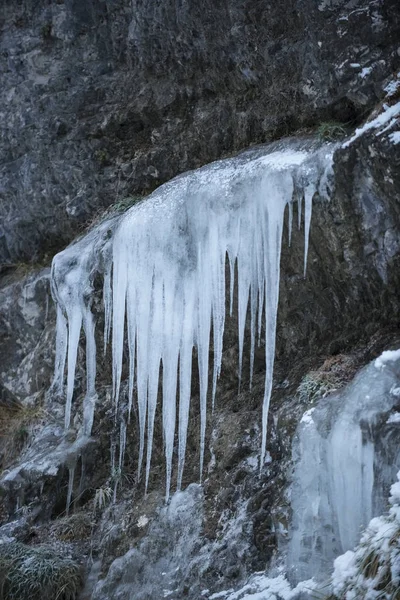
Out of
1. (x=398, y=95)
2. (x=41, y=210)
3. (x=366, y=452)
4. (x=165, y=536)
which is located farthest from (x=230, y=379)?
(x=41, y=210)

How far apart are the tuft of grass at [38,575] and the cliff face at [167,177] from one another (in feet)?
0.59

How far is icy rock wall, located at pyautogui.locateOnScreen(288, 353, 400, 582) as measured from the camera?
4.95m

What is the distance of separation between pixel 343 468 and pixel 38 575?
2578mm

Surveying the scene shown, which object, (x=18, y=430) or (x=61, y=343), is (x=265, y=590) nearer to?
(x=61, y=343)

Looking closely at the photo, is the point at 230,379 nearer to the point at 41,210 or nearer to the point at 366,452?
the point at 366,452

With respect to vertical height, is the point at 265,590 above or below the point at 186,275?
below

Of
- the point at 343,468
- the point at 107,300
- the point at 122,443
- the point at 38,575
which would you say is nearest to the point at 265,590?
the point at 343,468

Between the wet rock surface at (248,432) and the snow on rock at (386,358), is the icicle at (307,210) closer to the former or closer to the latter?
the wet rock surface at (248,432)

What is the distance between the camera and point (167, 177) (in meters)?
8.20

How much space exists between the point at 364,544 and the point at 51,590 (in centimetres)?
281

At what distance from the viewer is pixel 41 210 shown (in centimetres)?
892

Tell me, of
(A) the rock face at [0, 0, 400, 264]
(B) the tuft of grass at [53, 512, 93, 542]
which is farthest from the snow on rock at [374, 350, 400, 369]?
(B) the tuft of grass at [53, 512, 93, 542]

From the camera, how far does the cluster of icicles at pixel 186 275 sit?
6.19 m

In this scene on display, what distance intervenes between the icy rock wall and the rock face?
7.79 feet
